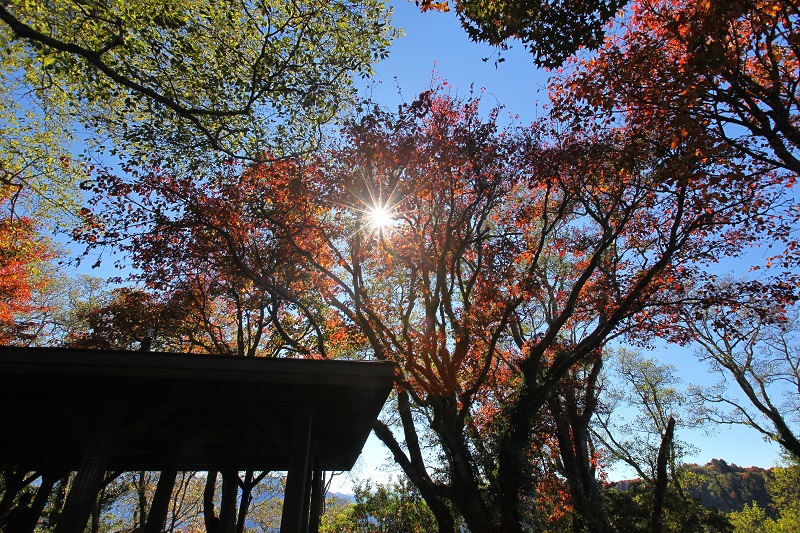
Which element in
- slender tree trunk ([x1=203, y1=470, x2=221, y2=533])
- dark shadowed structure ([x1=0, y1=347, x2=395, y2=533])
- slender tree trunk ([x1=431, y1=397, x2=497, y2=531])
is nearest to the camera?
dark shadowed structure ([x1=0, y1=347, x2=395, y2=533])

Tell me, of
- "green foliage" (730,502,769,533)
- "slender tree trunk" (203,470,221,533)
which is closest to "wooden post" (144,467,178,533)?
"slender tree trunk" (203,470,221,533)

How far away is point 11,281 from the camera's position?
765 inches

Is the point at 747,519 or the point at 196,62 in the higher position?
the point at 196,62

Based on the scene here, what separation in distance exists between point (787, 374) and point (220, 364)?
2617 centimetres

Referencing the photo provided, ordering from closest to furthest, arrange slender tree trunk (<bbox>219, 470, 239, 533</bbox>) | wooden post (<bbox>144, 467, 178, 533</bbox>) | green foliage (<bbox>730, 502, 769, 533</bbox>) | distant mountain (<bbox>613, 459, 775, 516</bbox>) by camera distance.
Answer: wooden post (<bbox>144, 467, 178, 533</bbox>), slender tree trunk (<bbox>219, 470, 239, 533</bbox>), green foliage (<bbox>730, 502, 769, 533</bbox>), distant mountain (<bbox>613, 459, 775, 516</bbox>)

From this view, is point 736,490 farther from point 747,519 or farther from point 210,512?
point 210,512

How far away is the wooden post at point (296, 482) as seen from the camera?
5.56 m

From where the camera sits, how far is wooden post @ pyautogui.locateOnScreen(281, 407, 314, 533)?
5.56 meters

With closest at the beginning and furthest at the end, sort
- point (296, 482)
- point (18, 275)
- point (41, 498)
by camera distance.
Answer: point (296, 482)
point (41, 498)
point (18, 275)

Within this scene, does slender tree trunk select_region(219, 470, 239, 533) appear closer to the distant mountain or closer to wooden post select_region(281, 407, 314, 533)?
wooden post select_region(281, 407, 314, 533)

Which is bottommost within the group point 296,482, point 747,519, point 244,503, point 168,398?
point 747,519

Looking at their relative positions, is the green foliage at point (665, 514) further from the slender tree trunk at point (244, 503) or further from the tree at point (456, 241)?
the slender tree trunk at point (244, 503)

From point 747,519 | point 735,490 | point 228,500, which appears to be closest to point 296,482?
point 228,500

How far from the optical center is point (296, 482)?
5.62 meters
